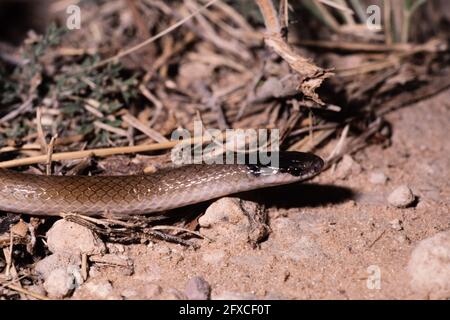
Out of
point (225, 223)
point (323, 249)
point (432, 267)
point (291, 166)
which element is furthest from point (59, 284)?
point (432, 267)

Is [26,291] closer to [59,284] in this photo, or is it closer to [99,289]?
[59,284]

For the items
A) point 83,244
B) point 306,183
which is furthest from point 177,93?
point 83,244

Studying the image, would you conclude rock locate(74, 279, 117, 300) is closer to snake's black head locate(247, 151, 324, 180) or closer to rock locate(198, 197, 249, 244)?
rock locate(198, 197, 249, 244)

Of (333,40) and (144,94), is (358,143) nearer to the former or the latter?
(333,40)

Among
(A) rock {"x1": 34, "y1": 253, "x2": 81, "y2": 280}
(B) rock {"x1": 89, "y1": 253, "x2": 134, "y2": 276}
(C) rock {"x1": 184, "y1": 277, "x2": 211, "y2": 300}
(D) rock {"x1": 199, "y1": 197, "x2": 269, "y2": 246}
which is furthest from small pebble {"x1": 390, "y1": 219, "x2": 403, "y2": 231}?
(A) rock {"x1": 34, "y1": 253, "x2": 81, "y2": 280}

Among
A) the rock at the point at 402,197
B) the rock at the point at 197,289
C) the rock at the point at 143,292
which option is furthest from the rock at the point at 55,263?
the rock at the point at 402,197
